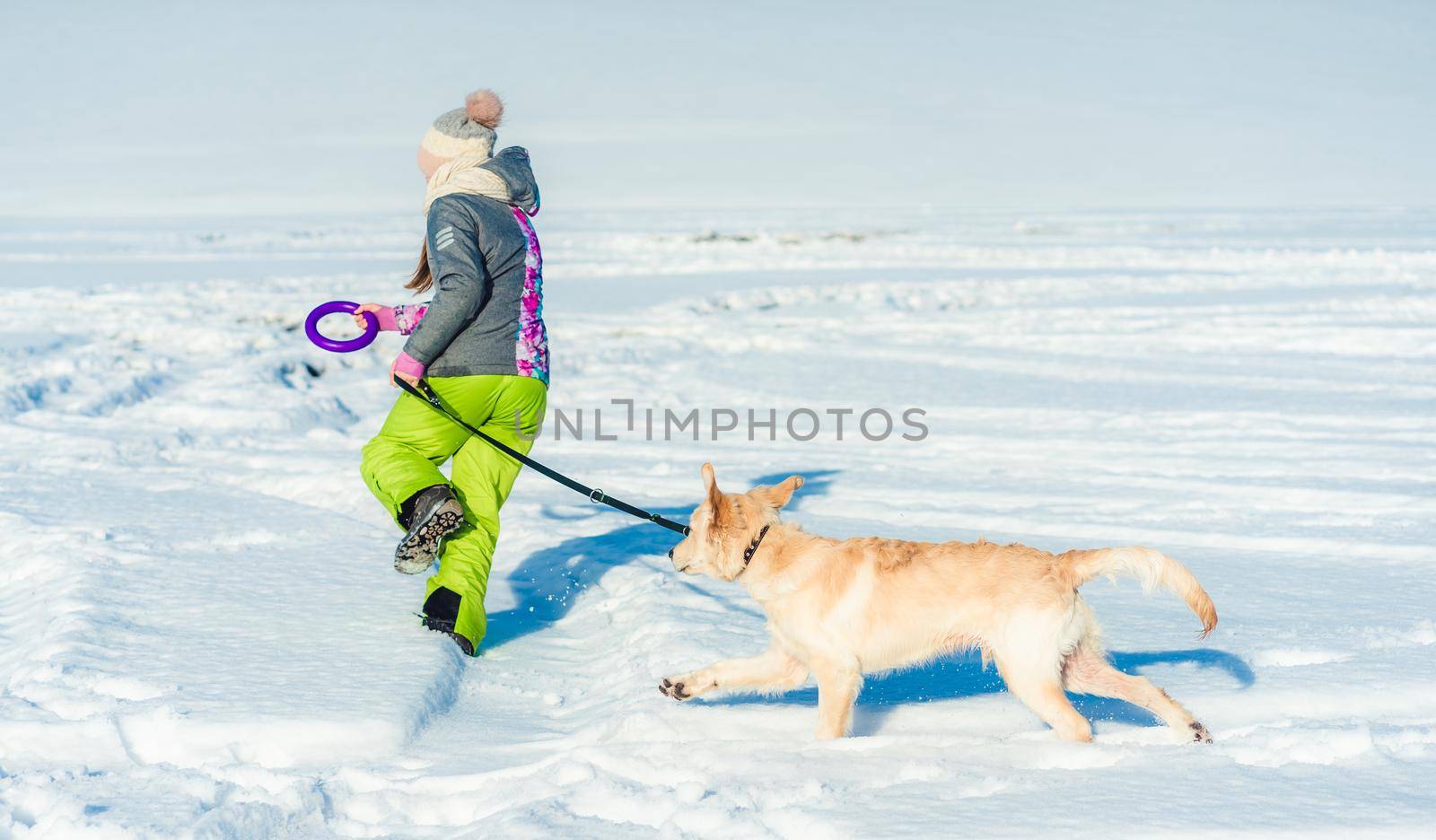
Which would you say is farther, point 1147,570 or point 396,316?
point 396,316

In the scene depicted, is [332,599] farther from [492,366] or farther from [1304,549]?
[1304,549]

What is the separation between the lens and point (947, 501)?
6.47m

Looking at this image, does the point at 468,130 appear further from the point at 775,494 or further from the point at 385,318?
the point at 775,494

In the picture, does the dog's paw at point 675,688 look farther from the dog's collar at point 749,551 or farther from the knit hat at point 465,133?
the knit hat at point 465,133

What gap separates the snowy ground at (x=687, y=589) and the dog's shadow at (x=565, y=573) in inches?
A: 0.9

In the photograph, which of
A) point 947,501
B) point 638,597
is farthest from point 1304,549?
point 638,597

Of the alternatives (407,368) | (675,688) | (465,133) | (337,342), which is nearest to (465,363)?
(407,368)

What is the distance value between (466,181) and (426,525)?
117cm

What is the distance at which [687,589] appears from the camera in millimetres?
4785

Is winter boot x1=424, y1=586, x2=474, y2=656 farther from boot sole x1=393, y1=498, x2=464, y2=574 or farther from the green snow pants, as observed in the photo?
boot sole x1=393, y1=498, x2=464, y2=574

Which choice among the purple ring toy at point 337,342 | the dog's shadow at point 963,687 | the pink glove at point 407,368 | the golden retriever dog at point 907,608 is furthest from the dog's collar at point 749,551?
the purple ring toy at point 337,342

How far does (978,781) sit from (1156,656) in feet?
4.83

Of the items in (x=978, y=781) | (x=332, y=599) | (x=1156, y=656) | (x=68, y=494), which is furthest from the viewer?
(x=68, y=494)

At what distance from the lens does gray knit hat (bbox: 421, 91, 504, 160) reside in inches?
159
